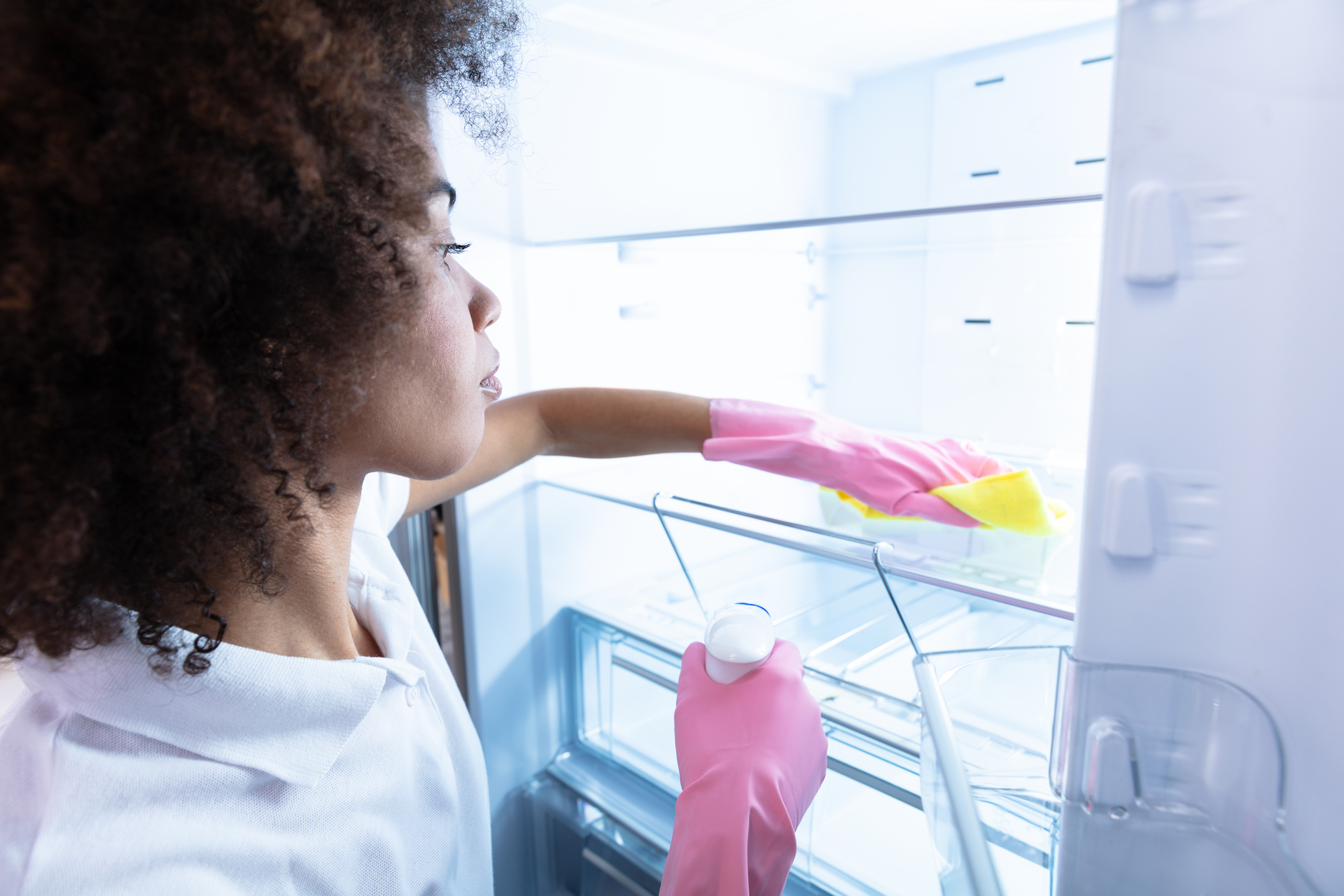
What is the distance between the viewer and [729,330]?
161cm

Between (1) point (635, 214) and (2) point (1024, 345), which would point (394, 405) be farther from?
(2) point (1024, 345)

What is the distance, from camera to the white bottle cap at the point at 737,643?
71 cm

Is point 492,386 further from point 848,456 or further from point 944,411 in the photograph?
point 944,411

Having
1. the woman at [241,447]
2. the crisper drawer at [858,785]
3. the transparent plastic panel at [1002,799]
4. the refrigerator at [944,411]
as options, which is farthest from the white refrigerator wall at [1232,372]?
the woman at [241,447]

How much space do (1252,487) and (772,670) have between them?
0.43 meters

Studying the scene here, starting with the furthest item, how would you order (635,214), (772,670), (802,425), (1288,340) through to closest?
(635,214), (802,425), (772,670), (1288,340)

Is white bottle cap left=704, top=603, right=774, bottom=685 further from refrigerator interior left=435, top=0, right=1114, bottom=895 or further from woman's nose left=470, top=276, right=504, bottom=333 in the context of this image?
woman's nose left=470, top=276, right=504, bottom=333

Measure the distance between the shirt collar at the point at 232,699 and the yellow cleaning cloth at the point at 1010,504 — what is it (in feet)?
2.10

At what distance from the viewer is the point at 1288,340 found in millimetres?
371

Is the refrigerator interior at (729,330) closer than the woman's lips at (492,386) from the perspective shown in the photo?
No

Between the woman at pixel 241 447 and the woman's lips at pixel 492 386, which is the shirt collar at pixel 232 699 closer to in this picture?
the woman at pixel 241 447

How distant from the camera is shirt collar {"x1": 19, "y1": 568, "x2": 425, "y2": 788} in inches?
20.5

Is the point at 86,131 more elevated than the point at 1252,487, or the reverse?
the point at 86,131

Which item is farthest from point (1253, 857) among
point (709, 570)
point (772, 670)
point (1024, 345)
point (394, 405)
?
point (1024, 345)
